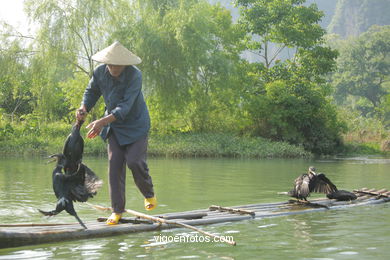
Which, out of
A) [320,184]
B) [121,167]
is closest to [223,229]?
[121,167]

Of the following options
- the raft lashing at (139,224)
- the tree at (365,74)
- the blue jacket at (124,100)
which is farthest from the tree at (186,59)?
the tree at (365,74)

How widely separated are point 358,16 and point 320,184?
96.7 m

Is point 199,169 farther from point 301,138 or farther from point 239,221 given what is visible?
point 301,138

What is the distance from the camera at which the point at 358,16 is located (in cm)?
9750

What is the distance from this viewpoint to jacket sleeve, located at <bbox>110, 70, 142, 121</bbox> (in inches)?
194

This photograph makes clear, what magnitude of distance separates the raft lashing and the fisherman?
0.20 m

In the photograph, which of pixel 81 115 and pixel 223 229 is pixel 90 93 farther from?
pixel 223 229

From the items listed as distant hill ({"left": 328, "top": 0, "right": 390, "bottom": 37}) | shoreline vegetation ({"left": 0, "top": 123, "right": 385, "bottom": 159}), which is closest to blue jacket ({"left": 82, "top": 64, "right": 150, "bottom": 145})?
shoreline vegetation ({"left": 0, "top": 123, "right": 385, "bottom": 159})

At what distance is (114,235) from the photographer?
5164mm

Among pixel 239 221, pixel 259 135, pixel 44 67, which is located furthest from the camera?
pixel 259 135

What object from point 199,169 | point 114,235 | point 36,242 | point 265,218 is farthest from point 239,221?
point 199,169

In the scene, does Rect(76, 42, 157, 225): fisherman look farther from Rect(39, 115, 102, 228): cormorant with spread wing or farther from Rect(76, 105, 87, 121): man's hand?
Rect(39, 115, 102, 228): cormorant with spread wing

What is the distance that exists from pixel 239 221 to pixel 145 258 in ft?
6.01

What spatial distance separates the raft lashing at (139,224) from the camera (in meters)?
4.68
